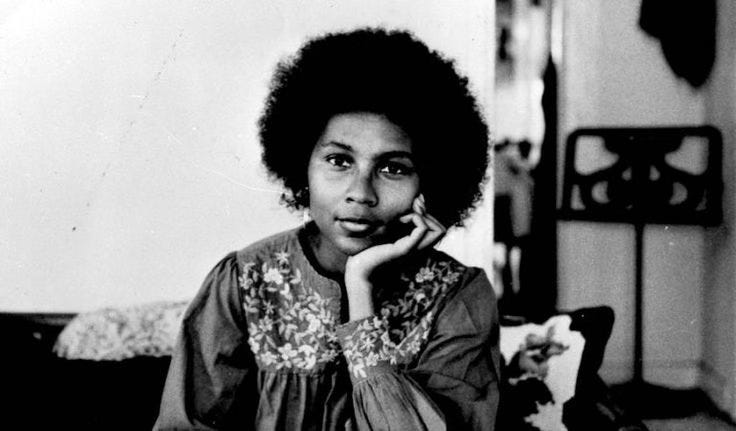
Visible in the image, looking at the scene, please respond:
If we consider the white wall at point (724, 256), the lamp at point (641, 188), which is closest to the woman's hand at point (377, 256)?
the lamp at point (641, 188)

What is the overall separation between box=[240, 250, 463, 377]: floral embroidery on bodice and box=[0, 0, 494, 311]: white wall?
44 cm

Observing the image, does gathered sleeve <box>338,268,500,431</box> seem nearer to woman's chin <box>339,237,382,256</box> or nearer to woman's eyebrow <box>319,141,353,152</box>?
woman's chin <box>339,237,382,256</box>

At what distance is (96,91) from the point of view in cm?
161

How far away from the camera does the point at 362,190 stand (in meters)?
1.13

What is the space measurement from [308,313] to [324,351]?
0.21 ft

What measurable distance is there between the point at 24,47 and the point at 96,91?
160 millimetres

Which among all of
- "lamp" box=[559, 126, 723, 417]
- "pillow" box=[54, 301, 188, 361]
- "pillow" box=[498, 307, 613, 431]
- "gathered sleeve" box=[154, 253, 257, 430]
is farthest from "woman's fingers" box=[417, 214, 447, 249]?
"lamp" box=[559, 126, 723, 417]

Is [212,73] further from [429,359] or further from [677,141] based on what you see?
[677,141]

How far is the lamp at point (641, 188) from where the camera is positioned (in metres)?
2.28

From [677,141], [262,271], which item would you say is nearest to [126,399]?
[262,271]

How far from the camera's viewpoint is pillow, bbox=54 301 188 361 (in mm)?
1510

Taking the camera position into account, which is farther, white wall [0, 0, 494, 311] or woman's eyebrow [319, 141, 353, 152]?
white wall [0, 0, 494, 311]

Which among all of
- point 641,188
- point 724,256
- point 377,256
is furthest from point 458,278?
point 724,256

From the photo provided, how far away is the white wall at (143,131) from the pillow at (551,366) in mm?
493
